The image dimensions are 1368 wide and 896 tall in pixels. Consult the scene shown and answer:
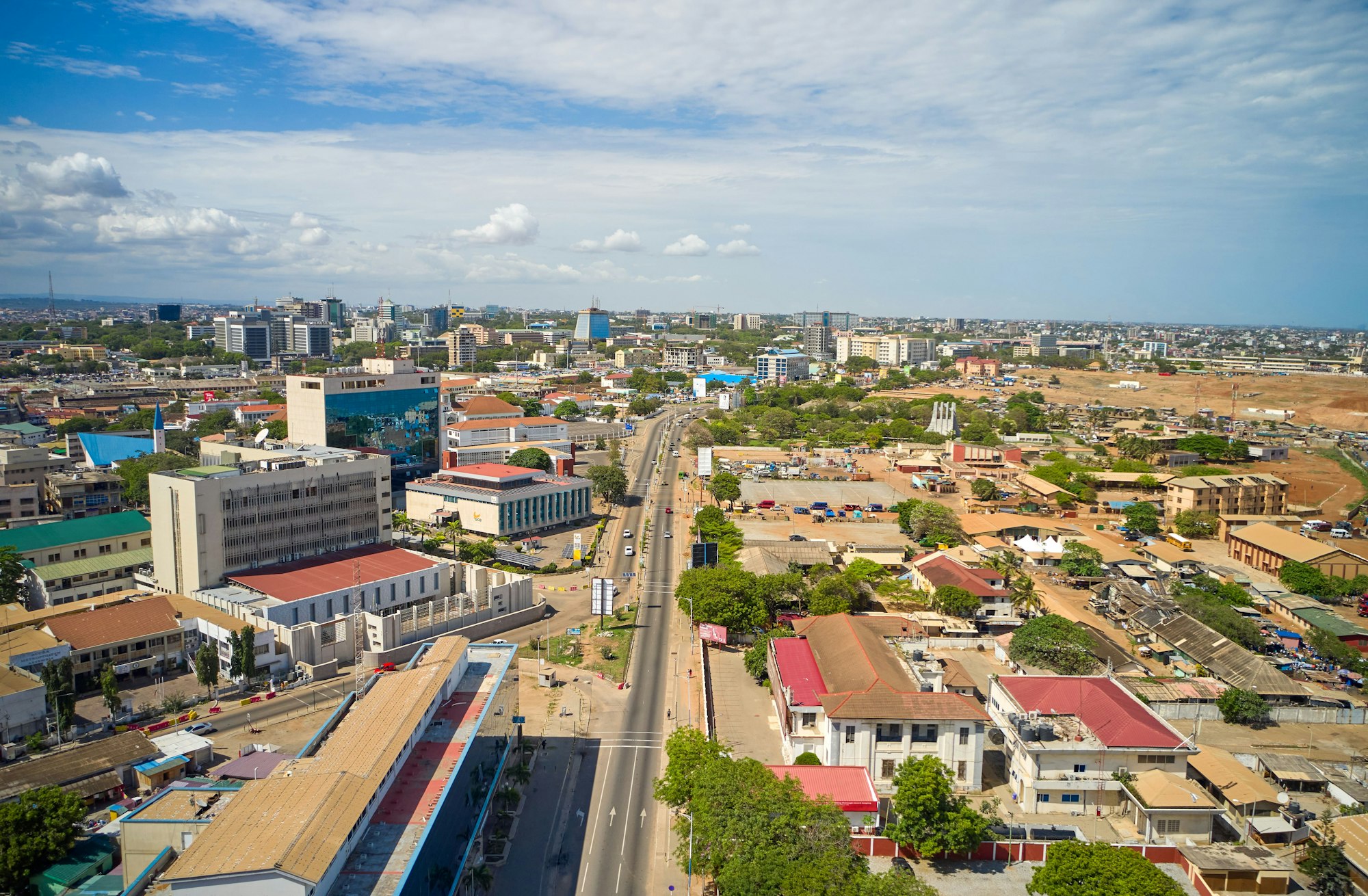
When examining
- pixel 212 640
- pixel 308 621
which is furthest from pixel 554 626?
pixel 212 640

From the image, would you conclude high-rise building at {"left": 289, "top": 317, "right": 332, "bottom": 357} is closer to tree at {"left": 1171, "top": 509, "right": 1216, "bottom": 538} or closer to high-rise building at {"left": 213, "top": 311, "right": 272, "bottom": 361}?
high-rise building at {"left": 213, "top": 311, "right": 272, "bottom": 361}

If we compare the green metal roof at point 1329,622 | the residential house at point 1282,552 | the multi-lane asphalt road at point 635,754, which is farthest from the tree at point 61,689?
the residential house at point 1282,552

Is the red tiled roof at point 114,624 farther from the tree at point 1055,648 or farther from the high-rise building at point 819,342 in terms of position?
the high-rise building at point 819,342

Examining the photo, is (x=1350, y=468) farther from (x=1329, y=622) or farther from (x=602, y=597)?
(x=602, y=597)

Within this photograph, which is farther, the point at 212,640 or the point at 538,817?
the point at 212,640

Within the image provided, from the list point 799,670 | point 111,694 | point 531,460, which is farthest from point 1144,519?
point 111,694

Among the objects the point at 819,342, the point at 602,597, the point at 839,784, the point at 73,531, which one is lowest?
the point at 839,784

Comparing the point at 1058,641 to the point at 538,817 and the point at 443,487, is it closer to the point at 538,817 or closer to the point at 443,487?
the point at 538,817
